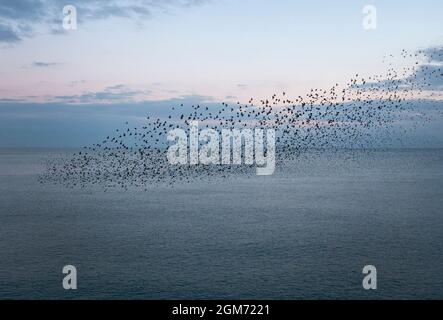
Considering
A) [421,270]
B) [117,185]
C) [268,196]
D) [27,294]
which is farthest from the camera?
[117,185]

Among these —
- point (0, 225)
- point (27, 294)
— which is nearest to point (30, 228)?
point (0, 225)

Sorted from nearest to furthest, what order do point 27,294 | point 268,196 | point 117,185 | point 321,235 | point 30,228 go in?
1. point 27,294
2. point 321,235
3. point 30,228
4. point 268,196
5. point 117,185

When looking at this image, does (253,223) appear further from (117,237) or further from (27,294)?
(27,294)

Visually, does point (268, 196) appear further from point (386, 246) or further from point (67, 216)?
point (386, 246)

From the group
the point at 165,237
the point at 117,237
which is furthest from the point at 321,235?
the point at 117,237
